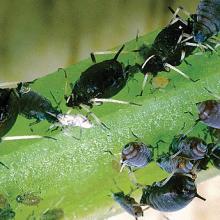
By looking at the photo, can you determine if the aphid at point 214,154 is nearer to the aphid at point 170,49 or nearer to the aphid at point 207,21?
the aphid at point 170,49

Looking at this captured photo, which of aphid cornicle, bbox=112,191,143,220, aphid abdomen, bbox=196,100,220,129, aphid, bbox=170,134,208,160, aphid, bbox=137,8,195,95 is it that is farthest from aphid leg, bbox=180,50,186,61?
aphid cornicle, bbox=112,191,143,220

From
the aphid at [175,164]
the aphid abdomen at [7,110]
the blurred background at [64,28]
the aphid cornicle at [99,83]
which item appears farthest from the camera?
the blurred background at [64,28]

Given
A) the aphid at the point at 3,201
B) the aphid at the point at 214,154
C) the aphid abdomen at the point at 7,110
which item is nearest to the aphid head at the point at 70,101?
the aphid abdomen at the point at 7,110

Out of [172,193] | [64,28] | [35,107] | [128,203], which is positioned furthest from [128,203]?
[64,28]

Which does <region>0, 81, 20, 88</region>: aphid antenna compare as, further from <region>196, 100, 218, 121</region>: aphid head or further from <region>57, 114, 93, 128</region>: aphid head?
<region>196, 100, 218, 121</region>: aphid head

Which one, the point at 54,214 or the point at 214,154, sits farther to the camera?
the point at 214,154

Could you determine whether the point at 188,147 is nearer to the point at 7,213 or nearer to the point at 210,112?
the point at 210,112

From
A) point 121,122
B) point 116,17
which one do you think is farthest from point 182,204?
point 116,17
